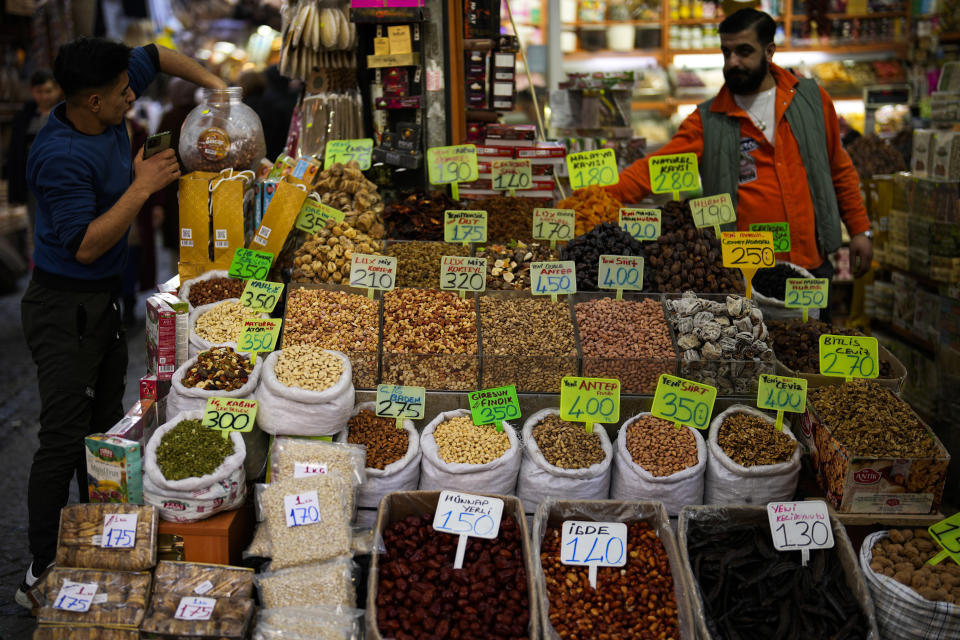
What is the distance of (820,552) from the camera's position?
7.43 feet

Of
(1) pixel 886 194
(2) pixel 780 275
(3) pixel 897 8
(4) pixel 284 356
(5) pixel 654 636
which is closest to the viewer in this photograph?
(5) pixel 654 636

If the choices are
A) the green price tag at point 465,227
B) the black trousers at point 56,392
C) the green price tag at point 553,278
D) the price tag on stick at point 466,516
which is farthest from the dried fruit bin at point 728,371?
the black trousers at point 56,392

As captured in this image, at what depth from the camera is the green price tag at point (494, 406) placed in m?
2.53

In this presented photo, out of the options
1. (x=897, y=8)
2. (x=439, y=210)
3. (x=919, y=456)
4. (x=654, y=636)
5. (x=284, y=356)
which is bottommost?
(x=654, y=636)

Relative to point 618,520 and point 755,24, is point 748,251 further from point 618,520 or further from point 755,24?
point 618,520

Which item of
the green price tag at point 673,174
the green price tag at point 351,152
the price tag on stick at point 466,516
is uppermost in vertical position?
the green price tag at point 351,152

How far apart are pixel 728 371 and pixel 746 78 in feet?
5.06

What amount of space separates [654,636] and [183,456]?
1.37 meters

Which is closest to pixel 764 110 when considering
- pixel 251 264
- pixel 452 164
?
pixel 452 164

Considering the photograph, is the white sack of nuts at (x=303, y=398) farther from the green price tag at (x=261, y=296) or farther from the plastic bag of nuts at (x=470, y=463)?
the green price tag at (x=261, y=296)

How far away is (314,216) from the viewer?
10.5 feet

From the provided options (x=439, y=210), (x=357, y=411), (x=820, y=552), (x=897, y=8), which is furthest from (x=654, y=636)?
(x=897, y=8)

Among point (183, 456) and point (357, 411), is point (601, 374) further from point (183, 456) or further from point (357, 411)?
point (183, 456)

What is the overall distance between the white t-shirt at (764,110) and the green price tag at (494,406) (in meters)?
1.88
